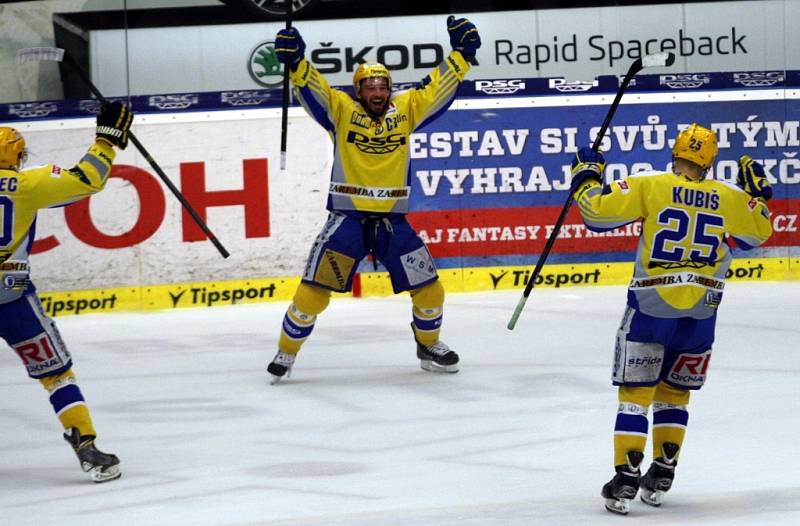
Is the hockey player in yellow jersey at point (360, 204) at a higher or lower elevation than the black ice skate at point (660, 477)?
higher

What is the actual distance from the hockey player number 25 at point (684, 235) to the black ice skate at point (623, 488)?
26.3 inches

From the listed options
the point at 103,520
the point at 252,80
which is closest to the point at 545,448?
the point at 103,520

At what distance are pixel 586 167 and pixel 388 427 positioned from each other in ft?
5.93

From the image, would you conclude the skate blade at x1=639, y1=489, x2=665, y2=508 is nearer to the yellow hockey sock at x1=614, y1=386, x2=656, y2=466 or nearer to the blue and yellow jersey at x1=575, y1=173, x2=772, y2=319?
the yellow hockey sock at x1=614, y1=386, x2=656, y2=466

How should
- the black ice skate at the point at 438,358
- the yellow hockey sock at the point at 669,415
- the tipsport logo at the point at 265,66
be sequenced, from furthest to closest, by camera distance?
the tipsport logo at the point at 265,66 < the black ice skate at the point at 438,358 < the yellow hockey sock at the point at 669,415

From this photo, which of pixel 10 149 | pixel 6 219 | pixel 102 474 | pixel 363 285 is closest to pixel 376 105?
pixel 10 149

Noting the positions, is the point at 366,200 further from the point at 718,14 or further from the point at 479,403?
the point at 718,14

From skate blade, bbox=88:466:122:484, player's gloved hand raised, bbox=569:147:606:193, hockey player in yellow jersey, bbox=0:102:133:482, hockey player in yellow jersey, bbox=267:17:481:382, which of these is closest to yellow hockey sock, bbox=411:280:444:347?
hockey player in yellow jersey, bbox=267:17:481:382

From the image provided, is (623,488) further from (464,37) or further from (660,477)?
(464,37)

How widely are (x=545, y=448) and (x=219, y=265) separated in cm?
516

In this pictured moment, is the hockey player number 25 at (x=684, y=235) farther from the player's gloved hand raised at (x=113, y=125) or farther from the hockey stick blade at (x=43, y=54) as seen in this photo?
the hockey stick blade at (x=43, y=54)

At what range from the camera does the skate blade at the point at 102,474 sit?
5340mm

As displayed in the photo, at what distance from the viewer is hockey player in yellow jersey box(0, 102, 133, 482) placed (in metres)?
5.36

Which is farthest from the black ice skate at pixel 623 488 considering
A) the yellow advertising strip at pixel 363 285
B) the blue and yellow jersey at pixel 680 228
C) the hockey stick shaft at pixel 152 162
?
the yellow advertising strip at pixel 363 285
